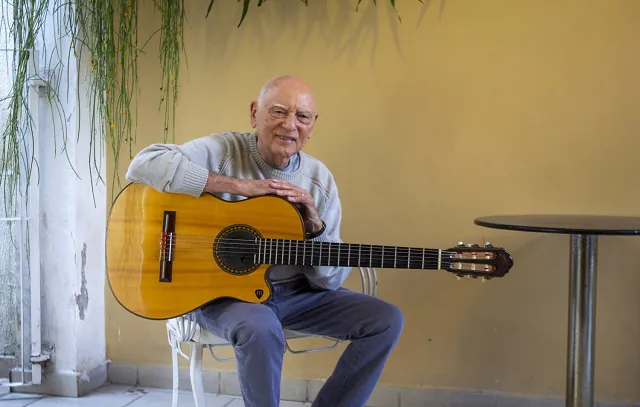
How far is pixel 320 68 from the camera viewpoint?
2.58 metres

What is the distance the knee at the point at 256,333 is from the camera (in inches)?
68.8

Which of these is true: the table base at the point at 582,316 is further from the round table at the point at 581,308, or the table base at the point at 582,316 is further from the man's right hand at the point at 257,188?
the man's right hand at the point at 257,188

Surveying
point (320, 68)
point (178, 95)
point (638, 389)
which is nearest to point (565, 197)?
point (638, 389)

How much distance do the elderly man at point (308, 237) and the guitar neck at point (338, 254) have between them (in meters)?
0.12

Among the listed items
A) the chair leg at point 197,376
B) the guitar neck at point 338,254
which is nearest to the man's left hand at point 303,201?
the guitar neck at point 338,254

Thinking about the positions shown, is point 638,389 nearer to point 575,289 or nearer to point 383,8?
point 575,289

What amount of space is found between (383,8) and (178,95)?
3.07 feet

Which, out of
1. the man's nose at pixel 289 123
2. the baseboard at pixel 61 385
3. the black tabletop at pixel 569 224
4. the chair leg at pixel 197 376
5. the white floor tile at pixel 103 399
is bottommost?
the white floor tile at pixel 103 399

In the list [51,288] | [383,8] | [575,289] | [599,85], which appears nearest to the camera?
[575,289]

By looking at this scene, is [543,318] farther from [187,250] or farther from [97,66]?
[97,66]

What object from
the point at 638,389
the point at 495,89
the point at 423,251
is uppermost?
the point at 495,89

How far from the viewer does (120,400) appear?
2.64 m

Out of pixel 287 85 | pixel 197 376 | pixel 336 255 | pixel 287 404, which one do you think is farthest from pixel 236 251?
pixel 287 404

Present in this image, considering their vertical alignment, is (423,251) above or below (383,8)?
below
